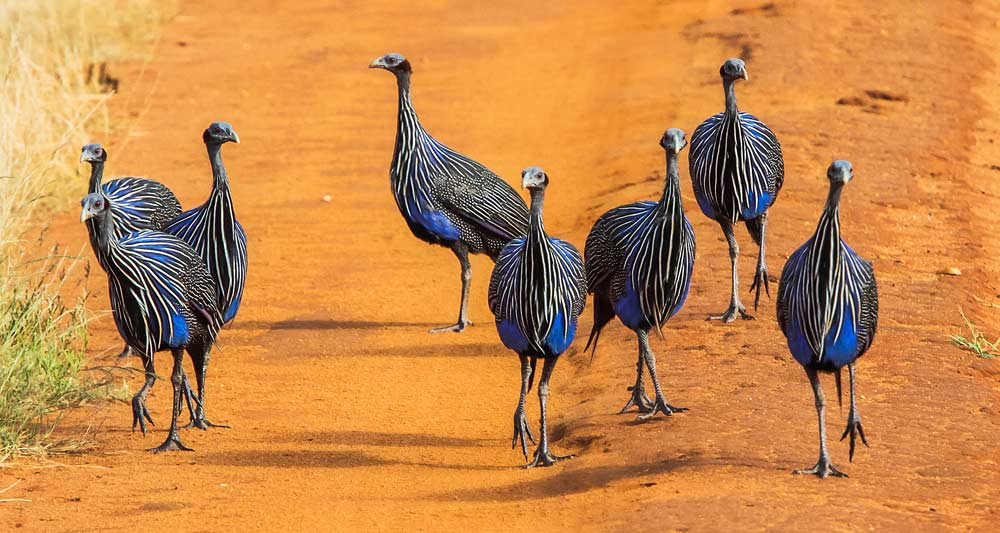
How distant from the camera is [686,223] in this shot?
745cm

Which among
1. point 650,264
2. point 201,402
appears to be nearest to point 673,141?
point 650,264

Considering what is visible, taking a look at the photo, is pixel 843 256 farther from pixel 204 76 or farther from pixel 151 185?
pixel 204 76

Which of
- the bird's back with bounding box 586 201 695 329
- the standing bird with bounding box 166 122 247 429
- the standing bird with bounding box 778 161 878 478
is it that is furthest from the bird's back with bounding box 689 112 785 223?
the standing bird with bounding box 166 122 247 429

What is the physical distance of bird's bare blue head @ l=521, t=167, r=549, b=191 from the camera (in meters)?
6.91

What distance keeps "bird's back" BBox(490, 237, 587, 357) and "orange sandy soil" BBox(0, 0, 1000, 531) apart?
64 cm

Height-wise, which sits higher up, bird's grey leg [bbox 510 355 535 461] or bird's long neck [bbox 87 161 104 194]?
bird's long neck [bbox 87 161 104 194]

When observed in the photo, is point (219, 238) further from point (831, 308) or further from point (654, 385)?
point (831, 308)

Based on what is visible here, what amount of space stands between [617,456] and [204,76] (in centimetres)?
975

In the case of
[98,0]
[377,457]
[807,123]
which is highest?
[98,0]

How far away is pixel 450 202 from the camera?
9.23 meters

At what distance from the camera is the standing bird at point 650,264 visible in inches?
288

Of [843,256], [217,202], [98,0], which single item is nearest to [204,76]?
[98,0]

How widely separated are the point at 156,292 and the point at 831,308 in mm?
3449

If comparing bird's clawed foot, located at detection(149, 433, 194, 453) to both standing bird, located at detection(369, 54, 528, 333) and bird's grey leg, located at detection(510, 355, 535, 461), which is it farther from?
standing bird, located at detection(369, 54, 528, 333)
